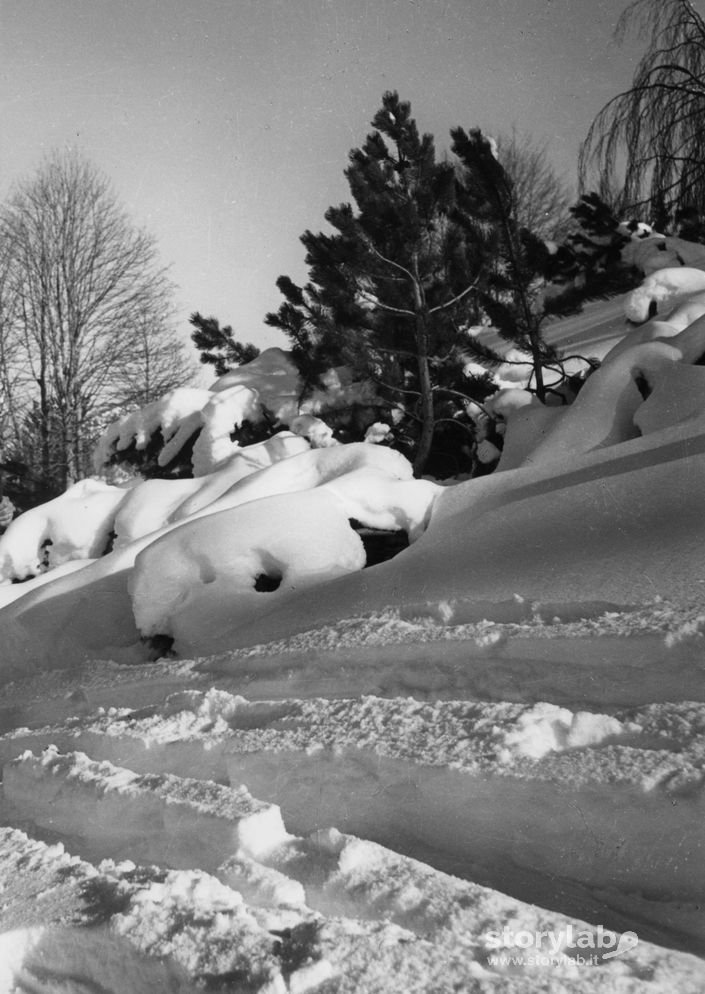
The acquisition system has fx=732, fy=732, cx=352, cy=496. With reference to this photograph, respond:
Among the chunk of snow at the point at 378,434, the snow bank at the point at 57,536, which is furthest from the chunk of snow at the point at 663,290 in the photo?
the snow bank at the point at 57,536

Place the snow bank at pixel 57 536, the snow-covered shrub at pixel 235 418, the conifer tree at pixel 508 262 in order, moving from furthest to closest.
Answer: the snow-covered shrub at pixel 235 418, the conifer tree at pixel 508 262, the snow bank at pixel 57 536

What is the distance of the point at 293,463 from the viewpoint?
521 cm

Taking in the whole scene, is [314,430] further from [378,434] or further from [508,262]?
[508,262]

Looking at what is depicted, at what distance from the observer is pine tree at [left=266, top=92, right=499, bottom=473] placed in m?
6.91

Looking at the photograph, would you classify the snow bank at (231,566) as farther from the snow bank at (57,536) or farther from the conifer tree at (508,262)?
the conifer tree at (508,262)

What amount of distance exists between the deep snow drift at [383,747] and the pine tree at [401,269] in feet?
10.0

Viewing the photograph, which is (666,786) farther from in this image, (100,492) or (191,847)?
(100,492)

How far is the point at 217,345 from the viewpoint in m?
9.65

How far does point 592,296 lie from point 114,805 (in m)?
6.15

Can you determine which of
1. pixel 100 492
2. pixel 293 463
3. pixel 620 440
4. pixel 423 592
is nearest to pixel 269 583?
pixel 423 592

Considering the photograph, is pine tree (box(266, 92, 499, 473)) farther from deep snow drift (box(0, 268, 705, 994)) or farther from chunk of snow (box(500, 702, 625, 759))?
chunk of snow (box(500, 702, 625, 759))

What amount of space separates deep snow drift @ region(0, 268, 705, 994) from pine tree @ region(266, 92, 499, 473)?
3.06 meters

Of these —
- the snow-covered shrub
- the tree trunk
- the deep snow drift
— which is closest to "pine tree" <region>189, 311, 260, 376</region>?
the snow-covered shrub

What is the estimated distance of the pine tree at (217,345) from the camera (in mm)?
9562
